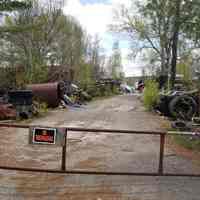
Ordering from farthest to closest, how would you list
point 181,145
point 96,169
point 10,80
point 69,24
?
point 69,24 < point 10,80 < point 181,145 < point 96,169

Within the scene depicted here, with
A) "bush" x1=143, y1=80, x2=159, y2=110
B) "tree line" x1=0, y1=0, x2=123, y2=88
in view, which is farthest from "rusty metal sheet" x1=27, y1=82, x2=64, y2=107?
"bush" x1=143, y1=80, x2=159, y2=110

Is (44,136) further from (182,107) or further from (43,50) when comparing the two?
(43,50)

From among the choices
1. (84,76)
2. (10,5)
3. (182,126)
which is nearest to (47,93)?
(10,5)

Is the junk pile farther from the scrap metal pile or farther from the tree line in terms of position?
the tree line

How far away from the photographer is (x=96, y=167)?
20.9 feet

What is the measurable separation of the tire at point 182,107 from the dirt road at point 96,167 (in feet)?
15.2

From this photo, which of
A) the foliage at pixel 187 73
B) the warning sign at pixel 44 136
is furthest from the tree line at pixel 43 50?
the warning sign at pixel 44 136

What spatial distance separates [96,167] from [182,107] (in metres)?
8.76

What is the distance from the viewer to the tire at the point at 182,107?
1399 centimetres

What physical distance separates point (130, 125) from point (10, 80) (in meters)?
11.0

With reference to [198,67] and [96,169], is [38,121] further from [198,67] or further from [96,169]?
[96,169]

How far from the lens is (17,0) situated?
1087 cm

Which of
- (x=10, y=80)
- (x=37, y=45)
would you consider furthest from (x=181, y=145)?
(x=37, y=45)

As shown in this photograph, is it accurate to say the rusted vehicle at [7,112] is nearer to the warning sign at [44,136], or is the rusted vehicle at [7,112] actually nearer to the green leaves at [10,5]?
the green leaves at [10,5]
